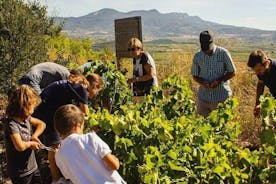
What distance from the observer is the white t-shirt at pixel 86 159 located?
3.30 m

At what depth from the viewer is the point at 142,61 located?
6.38m

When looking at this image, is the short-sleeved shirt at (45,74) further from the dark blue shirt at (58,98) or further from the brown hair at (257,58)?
the brown hair at (257,58)

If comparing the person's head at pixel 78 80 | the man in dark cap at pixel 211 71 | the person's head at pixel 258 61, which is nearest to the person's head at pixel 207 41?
the man in dark cap at pixel 211 71

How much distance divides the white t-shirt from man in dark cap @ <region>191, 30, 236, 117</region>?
9.91 feet

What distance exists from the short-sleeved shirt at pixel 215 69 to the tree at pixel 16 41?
4.31 m

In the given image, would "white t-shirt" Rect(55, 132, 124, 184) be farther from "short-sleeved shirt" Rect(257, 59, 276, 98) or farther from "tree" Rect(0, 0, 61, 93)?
"tree" Rect(0, 0, 61, 93)

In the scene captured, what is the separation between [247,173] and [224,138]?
75 cm

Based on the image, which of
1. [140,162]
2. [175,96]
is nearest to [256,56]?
[175,96]

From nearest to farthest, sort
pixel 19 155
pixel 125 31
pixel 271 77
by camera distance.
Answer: pixel 19 155, pixel 271 77, pixel 125 31

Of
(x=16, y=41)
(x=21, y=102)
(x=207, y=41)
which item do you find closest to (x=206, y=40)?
(x=207, y=41)

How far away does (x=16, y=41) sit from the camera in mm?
9289

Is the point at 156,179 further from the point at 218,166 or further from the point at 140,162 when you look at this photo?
the point at 140,162

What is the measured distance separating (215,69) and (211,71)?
0.20ft

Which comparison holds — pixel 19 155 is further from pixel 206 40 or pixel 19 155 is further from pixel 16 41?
pixel 16 41
